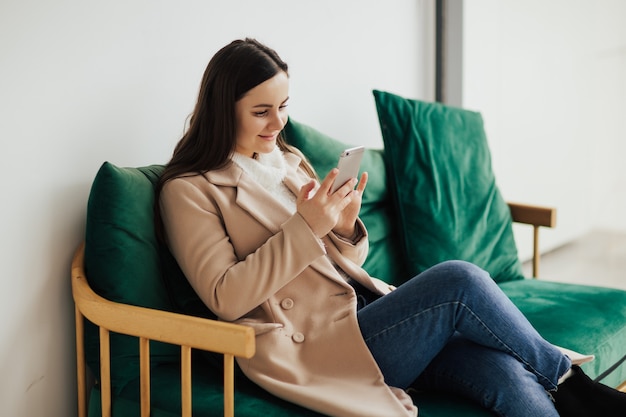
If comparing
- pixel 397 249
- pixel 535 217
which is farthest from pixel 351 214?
pixel 535 217

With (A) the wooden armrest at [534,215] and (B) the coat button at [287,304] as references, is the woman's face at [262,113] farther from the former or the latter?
(A) the wooden armrest at [534,215]

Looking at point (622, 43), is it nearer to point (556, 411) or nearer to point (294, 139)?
point (294, 139)

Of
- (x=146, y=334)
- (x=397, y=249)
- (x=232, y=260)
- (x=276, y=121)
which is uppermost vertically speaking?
(x=276, y=121)

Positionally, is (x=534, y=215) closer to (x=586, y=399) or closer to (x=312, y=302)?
(x=586, y=399)

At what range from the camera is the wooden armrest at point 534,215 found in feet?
8.33

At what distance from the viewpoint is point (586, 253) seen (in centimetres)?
326

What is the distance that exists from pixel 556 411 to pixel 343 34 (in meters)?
1.55

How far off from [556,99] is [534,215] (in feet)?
2.67

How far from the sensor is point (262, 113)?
67.9 inches

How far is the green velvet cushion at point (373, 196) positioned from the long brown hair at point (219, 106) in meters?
0.41

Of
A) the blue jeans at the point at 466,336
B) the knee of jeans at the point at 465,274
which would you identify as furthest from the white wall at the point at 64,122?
the knee of jeans at the point at 465,274

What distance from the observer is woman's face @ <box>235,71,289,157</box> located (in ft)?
5.57

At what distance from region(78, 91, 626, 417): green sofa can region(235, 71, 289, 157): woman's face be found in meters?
0.25

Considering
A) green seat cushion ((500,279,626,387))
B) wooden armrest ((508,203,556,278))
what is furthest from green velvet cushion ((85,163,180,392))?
wooden armrest ((508,203,556,278))
